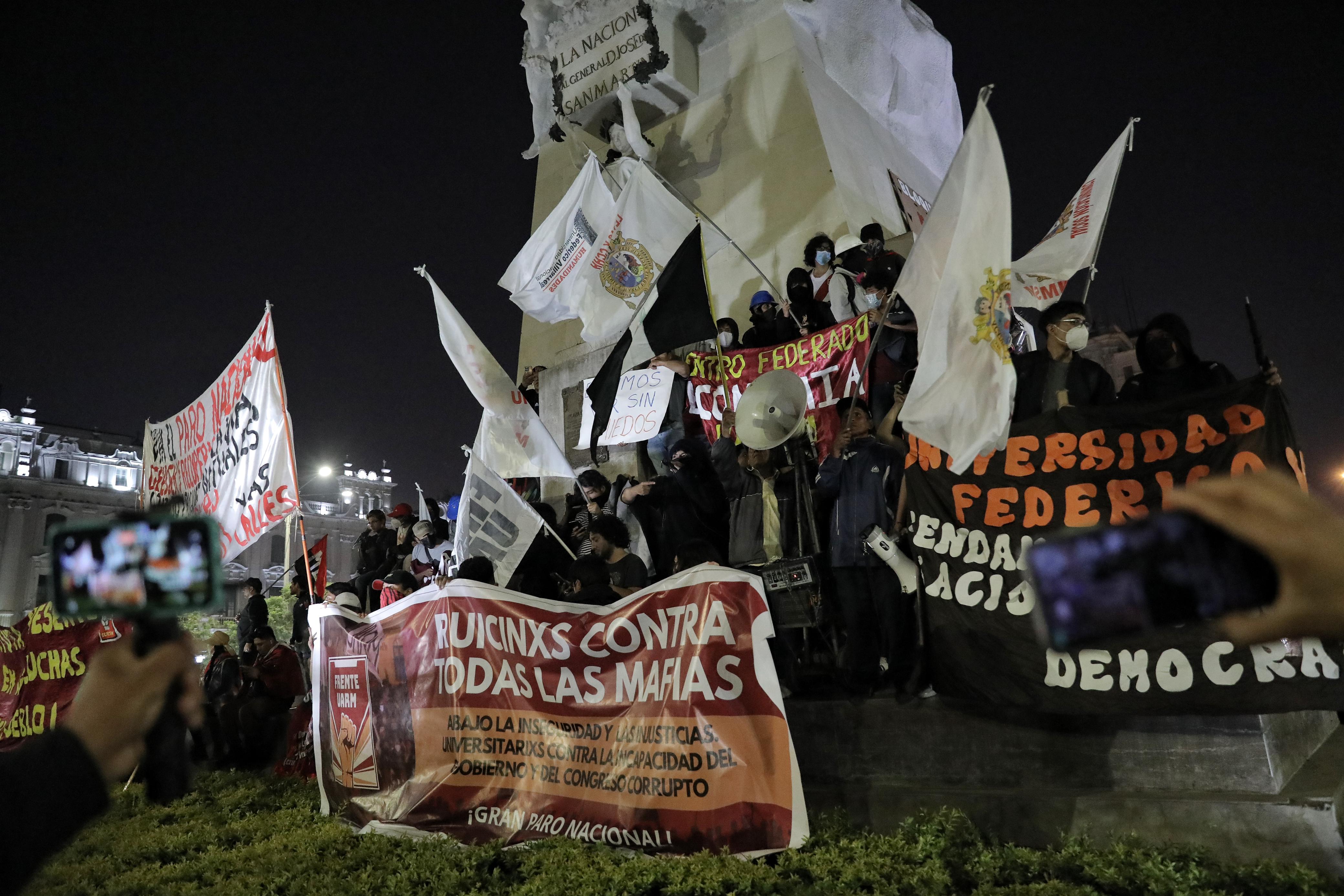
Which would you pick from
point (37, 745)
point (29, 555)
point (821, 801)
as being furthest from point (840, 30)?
point (29, 555)

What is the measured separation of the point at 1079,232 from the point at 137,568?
7.63 m

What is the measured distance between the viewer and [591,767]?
16.9 feet

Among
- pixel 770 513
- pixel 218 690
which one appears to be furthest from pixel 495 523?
pixel 218 690

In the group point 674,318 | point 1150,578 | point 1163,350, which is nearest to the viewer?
point 1150,578

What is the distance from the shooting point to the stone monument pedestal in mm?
3967

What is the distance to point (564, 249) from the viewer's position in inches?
399

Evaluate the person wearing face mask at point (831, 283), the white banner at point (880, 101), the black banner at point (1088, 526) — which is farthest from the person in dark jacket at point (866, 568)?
the white banner at point (880, 101)

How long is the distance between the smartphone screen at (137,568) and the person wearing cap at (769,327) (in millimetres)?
7705

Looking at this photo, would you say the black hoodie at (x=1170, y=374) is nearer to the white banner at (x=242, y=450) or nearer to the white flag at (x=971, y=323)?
the white flag at (x=971, y=323)

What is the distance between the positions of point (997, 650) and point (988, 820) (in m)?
0.93

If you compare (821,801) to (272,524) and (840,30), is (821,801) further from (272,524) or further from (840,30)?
(840,30)

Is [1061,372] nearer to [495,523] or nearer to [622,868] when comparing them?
[622,868]

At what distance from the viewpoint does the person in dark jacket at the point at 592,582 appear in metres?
6.21

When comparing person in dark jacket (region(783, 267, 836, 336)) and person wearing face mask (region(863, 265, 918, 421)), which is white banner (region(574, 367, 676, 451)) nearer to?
person in dark jacket (region(783, 267, 836, 336))
